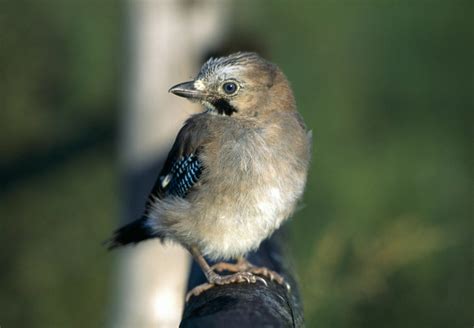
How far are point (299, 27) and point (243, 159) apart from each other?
20.9 feet

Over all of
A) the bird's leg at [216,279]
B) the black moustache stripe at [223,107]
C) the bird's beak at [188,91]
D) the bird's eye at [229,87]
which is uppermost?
the bird's eye at [229,87]

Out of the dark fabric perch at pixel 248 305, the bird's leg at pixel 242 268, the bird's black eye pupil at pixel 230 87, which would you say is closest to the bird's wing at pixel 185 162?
the bird's black eye pupil at pixel 230 87

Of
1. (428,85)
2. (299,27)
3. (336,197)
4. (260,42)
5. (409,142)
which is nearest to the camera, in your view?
(260,42)

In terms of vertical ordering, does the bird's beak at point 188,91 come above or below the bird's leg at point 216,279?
above

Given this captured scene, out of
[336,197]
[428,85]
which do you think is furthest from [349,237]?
[428,85]

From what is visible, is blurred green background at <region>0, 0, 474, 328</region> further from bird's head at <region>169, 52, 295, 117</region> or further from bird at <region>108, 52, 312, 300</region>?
bird's head at <region>169, 52, 295, 117</region>

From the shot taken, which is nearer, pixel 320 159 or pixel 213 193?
pixel 213 193

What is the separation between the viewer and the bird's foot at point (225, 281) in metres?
3.79

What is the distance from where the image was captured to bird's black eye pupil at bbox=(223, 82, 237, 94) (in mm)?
4457

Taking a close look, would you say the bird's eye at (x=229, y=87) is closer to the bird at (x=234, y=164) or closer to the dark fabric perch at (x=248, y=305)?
the bird at (x=234, y=164)

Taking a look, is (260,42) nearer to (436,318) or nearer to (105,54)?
(436,318)

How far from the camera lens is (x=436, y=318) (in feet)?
22.5

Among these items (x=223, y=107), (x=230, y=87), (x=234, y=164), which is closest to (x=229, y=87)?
(x=230, y=87)

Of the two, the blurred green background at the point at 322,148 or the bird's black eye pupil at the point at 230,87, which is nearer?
the bird's black eye pupil at the point at 230,87
